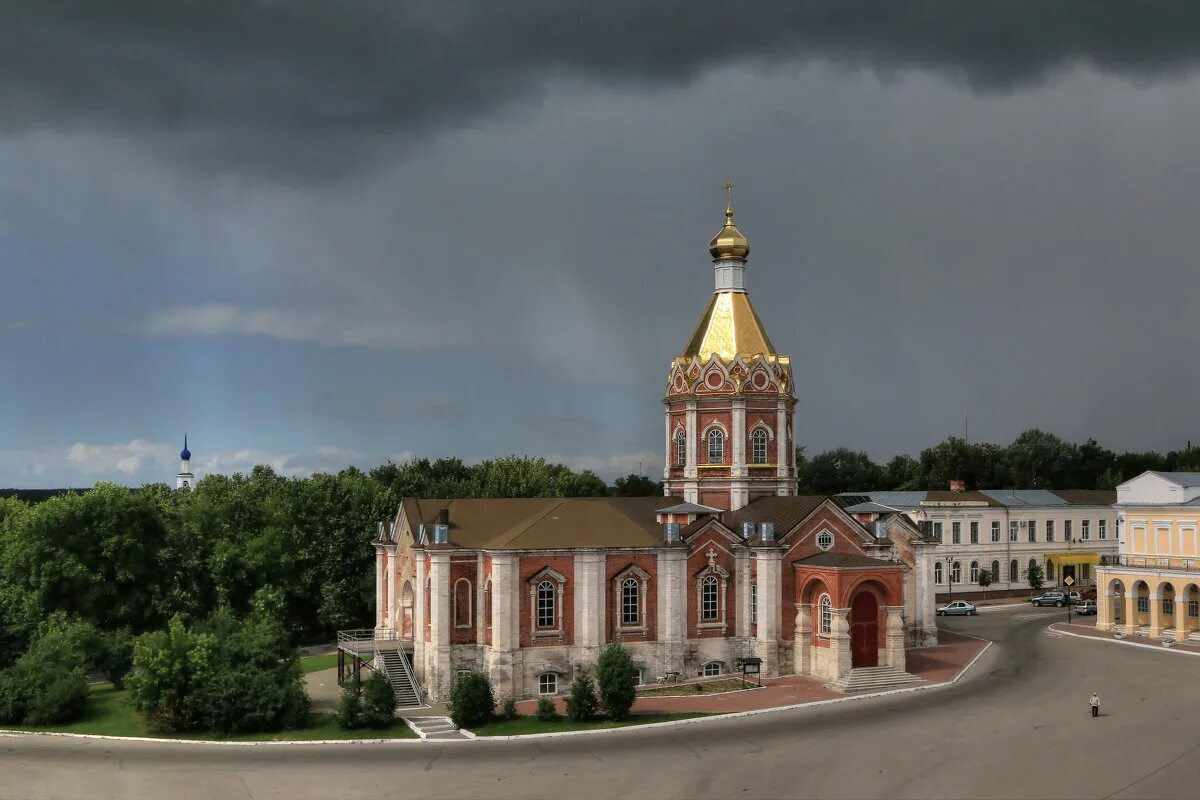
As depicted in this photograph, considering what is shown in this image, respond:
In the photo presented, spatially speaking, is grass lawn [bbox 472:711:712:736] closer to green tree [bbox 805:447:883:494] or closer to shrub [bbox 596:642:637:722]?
shrub [bbox 596:642:637:722]

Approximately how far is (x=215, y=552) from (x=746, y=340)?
26719 mm

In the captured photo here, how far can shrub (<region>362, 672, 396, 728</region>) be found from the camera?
32.8m

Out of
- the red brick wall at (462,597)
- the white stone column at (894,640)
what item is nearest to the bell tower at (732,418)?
the white stone column at (894,640)

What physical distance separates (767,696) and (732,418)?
43.0 ft

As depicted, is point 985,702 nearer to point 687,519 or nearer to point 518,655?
point 687,519

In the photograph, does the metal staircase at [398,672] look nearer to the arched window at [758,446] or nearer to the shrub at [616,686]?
the shrub at [616,686]

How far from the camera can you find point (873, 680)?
38000 millimetres

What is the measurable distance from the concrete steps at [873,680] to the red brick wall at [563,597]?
9.78 metres

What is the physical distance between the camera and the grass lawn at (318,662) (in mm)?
45719

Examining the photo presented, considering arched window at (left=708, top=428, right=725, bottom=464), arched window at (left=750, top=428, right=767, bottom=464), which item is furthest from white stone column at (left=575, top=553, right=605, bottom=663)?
arched window at (left=750, top=428, right=767, bottom=464)

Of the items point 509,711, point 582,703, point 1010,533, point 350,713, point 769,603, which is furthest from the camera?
point 1010,533

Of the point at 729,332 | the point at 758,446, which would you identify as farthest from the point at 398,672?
the point at 729,332

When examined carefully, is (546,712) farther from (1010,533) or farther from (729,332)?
(1010,533)

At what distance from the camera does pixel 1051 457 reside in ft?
332
